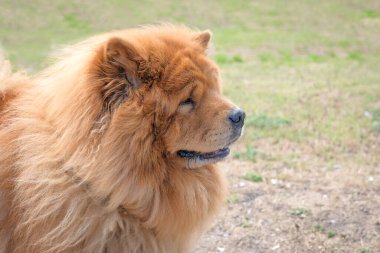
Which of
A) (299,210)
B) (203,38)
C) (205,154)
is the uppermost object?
(203,38)

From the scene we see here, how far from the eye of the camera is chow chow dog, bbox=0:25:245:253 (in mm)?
3324

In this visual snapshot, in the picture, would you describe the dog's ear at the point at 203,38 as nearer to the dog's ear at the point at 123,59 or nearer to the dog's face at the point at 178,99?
the dog's face at the point at 178,99

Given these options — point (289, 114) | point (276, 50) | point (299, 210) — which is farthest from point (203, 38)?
point (276, 50)

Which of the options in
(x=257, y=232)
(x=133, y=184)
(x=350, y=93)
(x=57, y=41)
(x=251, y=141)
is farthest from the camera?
(x=57, y=41)

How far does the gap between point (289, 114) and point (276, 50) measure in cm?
709

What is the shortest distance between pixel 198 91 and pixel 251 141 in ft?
12.1

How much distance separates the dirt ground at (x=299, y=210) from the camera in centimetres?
483

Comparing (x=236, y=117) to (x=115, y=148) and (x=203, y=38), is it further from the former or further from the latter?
(x=115, y=148)

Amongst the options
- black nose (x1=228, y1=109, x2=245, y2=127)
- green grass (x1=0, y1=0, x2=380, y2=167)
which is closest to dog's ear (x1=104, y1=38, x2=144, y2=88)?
black nose (x1=228, y1=109, x2=245, y2=127)

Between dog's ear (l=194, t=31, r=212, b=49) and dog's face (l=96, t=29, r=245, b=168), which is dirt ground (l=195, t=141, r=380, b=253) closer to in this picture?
dog's face (l=96, t=29, r=245, b=168)

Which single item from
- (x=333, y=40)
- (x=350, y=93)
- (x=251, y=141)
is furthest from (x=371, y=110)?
(x=333, y=40)

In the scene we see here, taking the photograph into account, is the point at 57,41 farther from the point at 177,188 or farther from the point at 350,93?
the point at 177,188

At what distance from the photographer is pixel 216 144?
3621 millimetres

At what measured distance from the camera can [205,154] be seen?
146 inches
